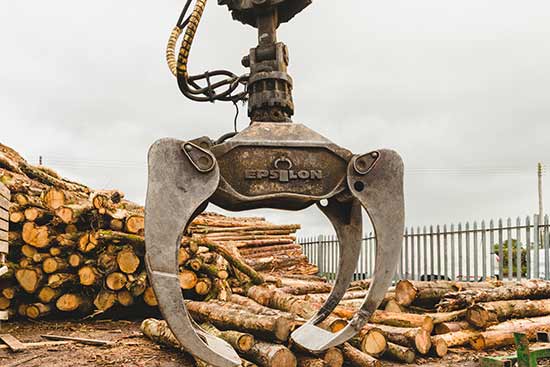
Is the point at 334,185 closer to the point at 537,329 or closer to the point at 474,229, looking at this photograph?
the point at 537,329

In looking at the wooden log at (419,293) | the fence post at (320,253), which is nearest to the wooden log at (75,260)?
the wooden log at (419,293)

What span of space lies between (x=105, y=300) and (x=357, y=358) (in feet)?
10.9

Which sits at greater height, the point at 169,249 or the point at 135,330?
the point at 169,249

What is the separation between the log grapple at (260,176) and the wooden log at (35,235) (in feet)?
12.9

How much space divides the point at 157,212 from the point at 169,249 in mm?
169

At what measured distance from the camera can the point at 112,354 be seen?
452 centimetres

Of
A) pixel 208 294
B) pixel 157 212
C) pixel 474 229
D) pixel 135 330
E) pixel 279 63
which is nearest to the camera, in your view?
pixel 157 212

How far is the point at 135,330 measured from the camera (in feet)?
18.9

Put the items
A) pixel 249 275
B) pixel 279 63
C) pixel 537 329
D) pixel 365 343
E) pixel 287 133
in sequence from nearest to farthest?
pixel 287 133, pixel 279 63, pixel 365 343, pixel 537 329, pixel 249 275

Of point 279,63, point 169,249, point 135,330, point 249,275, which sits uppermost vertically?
point 279,63

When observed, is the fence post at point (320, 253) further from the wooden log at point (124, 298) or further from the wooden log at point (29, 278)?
the wooden log at point (29, 278)

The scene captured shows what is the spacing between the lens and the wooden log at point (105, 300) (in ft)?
20.1

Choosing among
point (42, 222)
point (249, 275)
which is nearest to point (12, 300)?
point (42, 222)

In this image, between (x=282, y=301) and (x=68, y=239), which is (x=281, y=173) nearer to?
(x=282, y=301)
